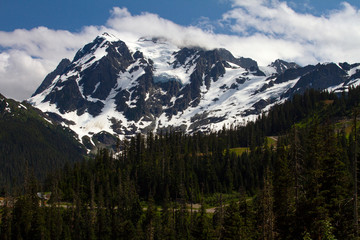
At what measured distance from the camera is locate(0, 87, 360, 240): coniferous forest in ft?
139

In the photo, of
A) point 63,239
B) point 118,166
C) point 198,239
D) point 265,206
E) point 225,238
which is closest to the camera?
point 265,206

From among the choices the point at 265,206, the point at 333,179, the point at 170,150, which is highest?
the point at 170,150

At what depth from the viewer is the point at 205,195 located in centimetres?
13288

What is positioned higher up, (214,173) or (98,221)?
(214,173)

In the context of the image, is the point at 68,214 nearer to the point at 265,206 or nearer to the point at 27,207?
the point at 27,207

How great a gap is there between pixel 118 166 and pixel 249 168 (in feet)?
184

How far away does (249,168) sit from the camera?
137 m

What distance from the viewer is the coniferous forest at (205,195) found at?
42.2 metres

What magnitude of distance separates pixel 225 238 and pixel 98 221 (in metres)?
57.8

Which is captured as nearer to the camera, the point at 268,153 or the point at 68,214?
the point at 68,214

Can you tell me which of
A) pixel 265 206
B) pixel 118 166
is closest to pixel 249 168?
pixel 118 166

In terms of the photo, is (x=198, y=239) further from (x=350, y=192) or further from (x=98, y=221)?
(x=98, y=221)

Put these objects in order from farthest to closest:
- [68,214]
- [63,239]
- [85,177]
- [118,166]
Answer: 1. [118,166]
2. [85,177]
3. [68,214]
4. [63,239]

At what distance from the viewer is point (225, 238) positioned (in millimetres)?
56500
